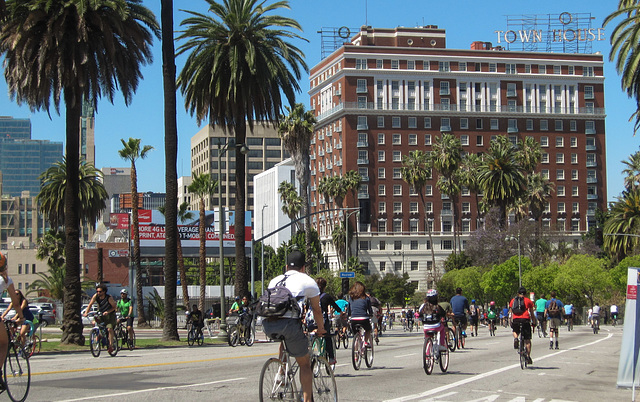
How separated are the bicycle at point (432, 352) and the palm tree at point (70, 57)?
15002 mm

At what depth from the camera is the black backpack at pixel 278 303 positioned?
925cm

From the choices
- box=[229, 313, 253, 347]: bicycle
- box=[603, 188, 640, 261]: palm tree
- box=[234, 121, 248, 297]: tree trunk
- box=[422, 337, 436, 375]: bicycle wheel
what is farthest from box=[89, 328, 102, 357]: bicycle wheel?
box=[603, 188, 640, 261]: palm tree

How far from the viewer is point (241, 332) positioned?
3084 centimetres

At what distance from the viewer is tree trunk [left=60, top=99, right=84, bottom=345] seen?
2786 cm

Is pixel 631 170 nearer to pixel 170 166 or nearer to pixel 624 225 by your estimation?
pixel 624 225

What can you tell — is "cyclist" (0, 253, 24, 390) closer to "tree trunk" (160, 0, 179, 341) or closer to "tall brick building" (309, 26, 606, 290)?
"tree trunk" (160, 0, 179, 341)

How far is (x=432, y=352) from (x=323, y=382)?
756 centimetres

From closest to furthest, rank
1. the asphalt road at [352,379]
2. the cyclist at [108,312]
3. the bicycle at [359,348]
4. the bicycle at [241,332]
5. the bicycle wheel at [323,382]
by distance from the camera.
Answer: the bicycle wheel at [323,382]
the asphalt road at [352,379]
the bicycle at [359,348]
the cyclist at [108,312]
the bicycle at [241,332]

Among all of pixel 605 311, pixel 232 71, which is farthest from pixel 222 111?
pixel 605 311

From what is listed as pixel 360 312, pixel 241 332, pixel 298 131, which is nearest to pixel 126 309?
pixel 241 332

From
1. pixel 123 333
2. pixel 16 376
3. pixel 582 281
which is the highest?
pixel 16 376

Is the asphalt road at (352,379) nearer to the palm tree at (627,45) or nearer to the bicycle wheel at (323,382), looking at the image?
the bicycle wheel at (323,382)

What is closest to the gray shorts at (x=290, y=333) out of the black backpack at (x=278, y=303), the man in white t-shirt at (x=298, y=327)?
the man in white t-shirt at (x=298, y=327)

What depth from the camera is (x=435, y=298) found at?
17.7 metres
